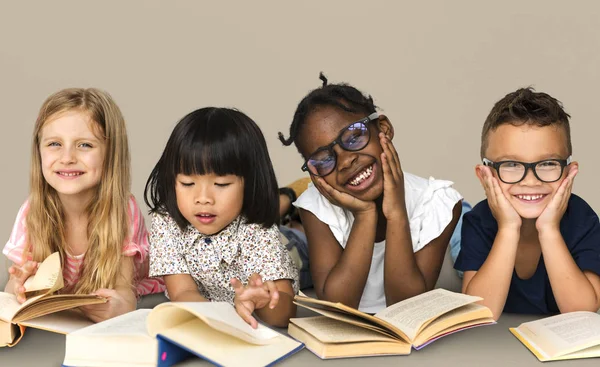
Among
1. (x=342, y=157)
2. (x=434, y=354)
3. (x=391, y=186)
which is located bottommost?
(x=434, y=354)

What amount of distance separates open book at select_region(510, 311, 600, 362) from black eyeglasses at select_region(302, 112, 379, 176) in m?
0.86

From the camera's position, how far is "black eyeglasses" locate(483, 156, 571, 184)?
2.68 metres

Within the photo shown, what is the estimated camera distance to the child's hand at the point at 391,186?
282cm

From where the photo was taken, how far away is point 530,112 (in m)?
2.73

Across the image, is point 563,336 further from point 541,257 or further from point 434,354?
point 541,257

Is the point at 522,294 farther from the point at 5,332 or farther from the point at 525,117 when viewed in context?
the point at 5,332

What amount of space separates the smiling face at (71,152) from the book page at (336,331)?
3.09 ft

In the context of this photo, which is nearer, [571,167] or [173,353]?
[173,353]

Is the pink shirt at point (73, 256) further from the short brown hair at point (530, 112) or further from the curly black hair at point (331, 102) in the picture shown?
the short brown hair at point (530, 112)

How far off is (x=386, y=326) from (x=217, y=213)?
0.77 meters

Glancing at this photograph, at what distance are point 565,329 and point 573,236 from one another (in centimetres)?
49

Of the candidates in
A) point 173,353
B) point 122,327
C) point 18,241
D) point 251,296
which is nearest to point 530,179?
point 251,296

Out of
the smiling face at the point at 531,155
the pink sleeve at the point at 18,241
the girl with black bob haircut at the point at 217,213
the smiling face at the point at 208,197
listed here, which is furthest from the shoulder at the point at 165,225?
the smiling face at the point at 531,155

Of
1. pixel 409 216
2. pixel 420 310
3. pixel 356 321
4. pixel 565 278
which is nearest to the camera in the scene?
pixel 356 321
